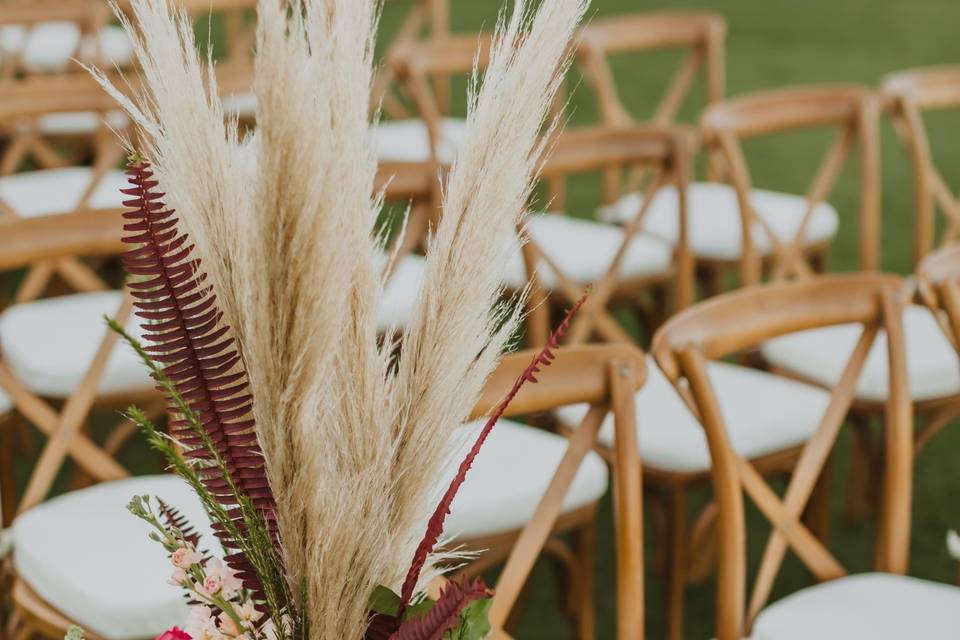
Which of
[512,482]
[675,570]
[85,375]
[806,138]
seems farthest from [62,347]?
[806,138]

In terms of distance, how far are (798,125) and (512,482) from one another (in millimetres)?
1491

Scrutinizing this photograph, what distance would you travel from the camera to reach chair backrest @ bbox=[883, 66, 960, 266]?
304 centimetres

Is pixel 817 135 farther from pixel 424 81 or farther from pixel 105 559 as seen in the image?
pixel 105 559

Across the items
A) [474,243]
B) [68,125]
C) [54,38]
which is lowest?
[68,125]

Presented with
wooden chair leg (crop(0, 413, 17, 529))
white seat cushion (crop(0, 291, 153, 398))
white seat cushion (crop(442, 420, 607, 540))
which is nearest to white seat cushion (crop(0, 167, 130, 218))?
white seat cushion (crop(0, 291, 153, 398))

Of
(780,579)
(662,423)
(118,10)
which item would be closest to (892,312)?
(662,423)

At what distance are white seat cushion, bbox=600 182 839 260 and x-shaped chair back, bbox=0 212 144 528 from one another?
1.48 m

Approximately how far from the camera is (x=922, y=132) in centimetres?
304

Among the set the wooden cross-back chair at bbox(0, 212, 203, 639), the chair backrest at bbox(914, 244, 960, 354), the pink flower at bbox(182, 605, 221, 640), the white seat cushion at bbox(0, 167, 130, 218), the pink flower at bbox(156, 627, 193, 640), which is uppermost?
the pink flower at bbox(182, 605, 221, 640)

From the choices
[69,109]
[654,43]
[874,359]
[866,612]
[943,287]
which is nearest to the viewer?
[866,612]

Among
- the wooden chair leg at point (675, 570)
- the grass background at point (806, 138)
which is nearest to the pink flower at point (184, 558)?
the grass background at point (806, 138)

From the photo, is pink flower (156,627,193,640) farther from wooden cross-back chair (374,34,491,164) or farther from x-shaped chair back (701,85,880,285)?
wooden cross-back chair (374,34,491,164)

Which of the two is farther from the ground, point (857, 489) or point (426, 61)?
point (426, 61)

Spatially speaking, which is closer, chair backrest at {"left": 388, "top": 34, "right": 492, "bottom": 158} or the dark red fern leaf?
the dark red fern leaf
